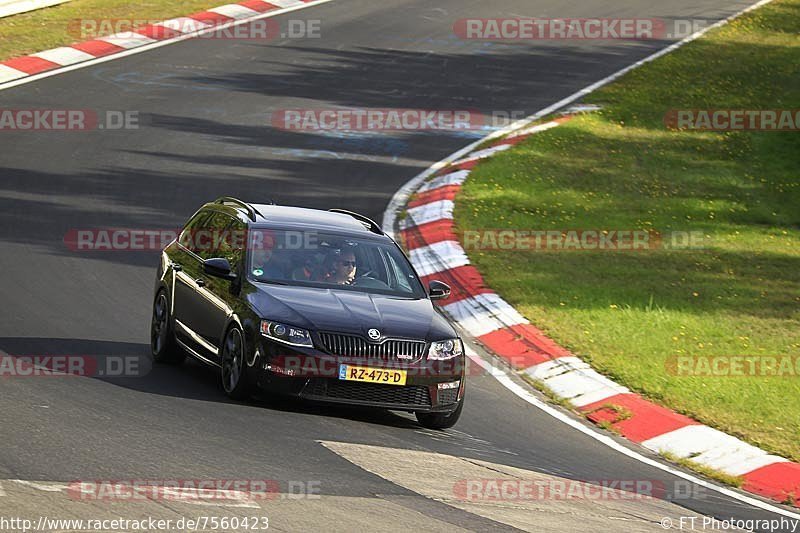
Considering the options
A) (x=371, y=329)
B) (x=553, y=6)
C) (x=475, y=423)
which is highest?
(x=553, y=6)

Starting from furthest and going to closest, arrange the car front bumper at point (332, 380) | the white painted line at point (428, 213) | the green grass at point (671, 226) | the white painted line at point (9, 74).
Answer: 1. the white painted line at point (9, 74)
2. the white painted line at point (428, 213)
3. the green grass at point (671, 226)
4. the car front bumper at point (332, 380)

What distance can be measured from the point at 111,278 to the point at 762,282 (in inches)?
302

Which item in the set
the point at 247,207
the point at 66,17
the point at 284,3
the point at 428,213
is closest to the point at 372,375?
the point at 247,207

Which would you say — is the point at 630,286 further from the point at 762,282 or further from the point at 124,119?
the point at 124,119

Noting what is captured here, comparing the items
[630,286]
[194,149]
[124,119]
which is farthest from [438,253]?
[124,119]

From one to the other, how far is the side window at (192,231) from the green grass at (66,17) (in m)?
13.3

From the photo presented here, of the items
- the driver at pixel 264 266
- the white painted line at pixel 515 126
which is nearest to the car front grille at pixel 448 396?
the driver at pixel 264 266

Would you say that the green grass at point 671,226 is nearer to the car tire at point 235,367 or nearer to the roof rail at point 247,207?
the roof rail at point 247,207

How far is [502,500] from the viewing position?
937 cm

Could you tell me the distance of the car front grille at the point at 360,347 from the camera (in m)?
10.8

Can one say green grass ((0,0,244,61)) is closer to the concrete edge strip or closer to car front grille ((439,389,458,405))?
the concrete edge strip

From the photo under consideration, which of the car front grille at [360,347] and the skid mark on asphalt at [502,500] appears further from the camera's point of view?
the car front grille at [360,347]

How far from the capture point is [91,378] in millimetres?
11422

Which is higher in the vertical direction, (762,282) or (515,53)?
(515,53)
